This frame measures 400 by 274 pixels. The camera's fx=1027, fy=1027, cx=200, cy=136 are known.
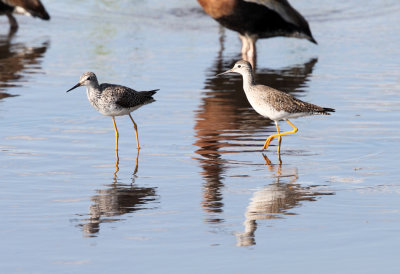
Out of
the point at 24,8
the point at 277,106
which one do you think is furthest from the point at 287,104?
the point at 24,8

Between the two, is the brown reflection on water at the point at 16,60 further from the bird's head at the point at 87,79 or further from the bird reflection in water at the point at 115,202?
the bird reflection in water at the point at 115,202

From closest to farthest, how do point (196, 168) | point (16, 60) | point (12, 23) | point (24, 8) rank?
1. point (196, 168)
2. point (16, 60)
3. point (24, 8)
4. point (12, 23)

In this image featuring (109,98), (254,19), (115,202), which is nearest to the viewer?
(115,202)

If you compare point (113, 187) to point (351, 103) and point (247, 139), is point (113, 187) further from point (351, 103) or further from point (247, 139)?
point (351, 103)

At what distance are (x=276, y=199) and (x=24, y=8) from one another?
603 inches

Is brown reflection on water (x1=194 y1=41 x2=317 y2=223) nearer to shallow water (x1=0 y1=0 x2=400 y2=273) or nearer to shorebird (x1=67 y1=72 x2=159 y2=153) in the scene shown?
shallow water (x1=0 y1=0 x2=400 y2=273)

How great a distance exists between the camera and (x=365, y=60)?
60.3ft

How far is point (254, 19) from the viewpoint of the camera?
1844cm

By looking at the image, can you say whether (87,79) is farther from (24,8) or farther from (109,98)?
(24,8)

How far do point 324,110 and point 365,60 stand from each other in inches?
281

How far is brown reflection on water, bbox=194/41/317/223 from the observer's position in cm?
997

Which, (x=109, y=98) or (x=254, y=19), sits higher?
(x=254, y=19)

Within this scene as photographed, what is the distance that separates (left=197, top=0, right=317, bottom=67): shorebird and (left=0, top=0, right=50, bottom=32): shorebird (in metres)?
6.14

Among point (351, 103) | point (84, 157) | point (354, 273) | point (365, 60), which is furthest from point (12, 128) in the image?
point (365, 60)
